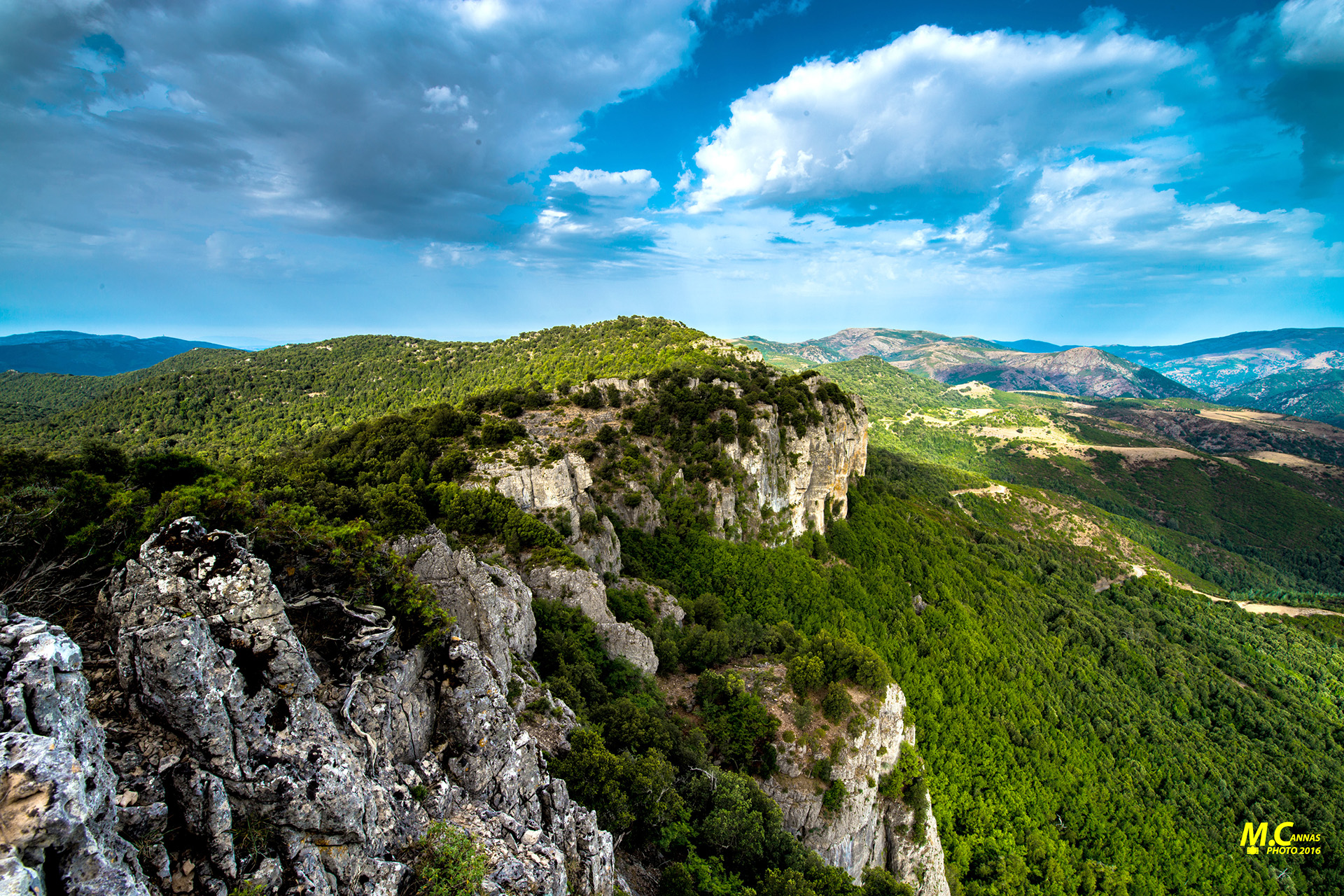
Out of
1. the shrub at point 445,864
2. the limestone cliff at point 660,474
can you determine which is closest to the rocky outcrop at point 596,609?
the limestone cliff at point 660,474

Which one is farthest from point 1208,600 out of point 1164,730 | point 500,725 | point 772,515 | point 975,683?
point 500,725

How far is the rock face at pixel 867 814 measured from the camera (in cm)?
2891

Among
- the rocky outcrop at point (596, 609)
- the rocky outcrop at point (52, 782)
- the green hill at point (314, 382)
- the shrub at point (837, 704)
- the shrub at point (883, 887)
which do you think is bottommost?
the shrub at point (883, 887)

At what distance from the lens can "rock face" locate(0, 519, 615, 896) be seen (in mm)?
6703

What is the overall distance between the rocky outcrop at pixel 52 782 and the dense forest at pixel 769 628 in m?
3.47

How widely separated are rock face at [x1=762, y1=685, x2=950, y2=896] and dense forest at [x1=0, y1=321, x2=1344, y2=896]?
141cm

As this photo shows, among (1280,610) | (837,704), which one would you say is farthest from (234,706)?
(1280,610)

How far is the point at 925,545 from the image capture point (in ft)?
243

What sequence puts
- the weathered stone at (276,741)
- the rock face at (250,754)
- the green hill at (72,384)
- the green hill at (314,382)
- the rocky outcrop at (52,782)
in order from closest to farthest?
the rocky outcrop at (52,782)
the rock face at (250,754)
the weathered stone at (276,741)
the green hill at (314,382)
the green hill at (72,384)

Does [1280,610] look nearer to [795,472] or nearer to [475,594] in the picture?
[795,472]

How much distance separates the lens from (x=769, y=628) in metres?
43.2

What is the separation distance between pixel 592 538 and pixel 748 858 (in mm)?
24626

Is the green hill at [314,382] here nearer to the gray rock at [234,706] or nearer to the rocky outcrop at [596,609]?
the rocky outcrop at [596,609]

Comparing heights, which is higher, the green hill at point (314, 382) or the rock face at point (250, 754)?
the green hill at point (314, 382)
